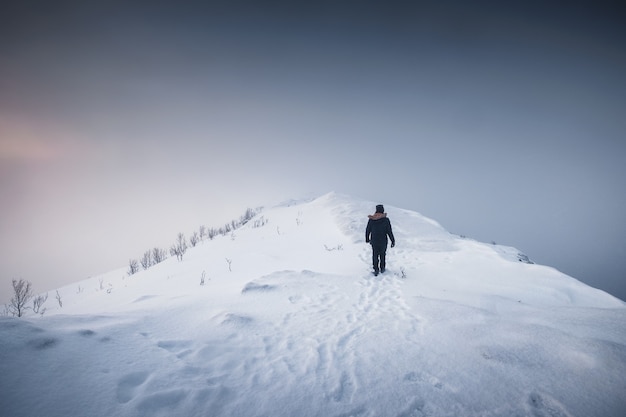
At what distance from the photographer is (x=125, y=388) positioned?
2.29 m

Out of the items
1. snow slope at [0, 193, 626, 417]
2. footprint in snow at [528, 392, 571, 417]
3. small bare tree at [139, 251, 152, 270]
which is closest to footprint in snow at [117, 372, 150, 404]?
snow slope at [0, 193, 626, 417]

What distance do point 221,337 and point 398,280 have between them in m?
5.14

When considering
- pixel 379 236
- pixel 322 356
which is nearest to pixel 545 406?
pixel 322 356

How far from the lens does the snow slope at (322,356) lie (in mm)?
2248

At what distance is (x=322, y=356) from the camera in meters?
3.23

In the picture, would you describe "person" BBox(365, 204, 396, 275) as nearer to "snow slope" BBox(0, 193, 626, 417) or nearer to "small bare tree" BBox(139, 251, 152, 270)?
"snow slope" BBox(0, 193, 626, 417)

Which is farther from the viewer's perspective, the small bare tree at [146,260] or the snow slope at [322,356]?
the small bare tree at [146,260]

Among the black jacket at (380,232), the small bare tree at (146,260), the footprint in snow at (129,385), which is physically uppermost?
the black jacket at (380,232)

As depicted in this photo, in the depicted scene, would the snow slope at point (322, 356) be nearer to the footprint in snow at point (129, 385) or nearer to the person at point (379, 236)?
the footprint in snow at point (129, 385)

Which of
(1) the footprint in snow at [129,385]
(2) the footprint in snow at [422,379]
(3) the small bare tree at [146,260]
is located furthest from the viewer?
(3) the small bare tree at [146,260]

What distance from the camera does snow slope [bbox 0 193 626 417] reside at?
2248 mm

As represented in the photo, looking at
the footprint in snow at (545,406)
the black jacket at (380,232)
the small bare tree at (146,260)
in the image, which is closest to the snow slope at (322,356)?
the footprint in snow at (545,406)

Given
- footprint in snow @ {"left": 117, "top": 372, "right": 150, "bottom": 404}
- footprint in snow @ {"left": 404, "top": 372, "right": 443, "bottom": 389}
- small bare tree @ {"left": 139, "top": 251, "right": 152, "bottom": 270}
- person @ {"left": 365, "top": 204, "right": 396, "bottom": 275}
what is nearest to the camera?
footprint in snow @ {"left": 117, "top": 372, "right": 150, "bottom": 404}

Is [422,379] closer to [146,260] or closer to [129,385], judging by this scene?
[129,385]
